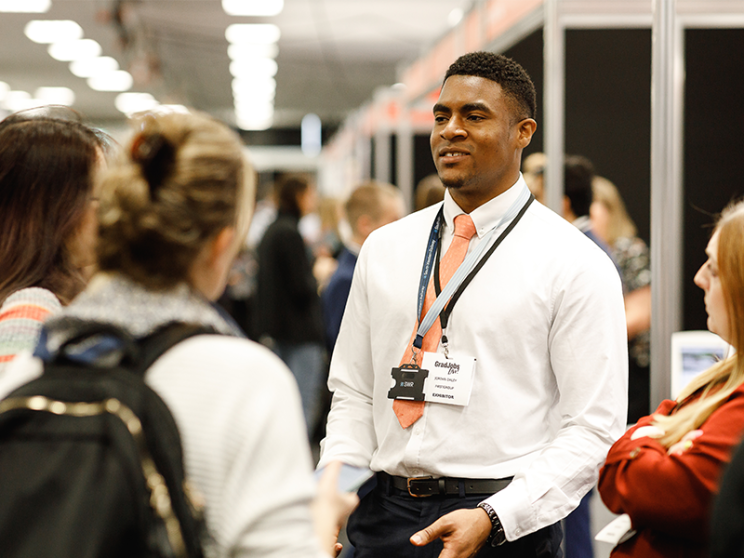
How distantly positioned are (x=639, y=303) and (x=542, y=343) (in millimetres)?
1652

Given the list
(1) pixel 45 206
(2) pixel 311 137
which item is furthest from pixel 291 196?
(2) pixel 311 137

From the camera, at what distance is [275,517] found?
0.88 metres

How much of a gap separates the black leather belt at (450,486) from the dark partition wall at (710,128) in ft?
5.92

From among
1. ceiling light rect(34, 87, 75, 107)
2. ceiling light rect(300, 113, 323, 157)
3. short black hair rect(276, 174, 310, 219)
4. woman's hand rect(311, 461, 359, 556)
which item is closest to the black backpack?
woman's hand rect(311, 461, 359, 556)

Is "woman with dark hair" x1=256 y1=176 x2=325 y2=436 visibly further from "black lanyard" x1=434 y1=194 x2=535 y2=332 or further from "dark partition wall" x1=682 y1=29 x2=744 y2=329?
"black lanyard" x1=434 y1=194 x2=535 y2=332

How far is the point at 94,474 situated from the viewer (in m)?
0.82

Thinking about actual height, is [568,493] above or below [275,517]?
below

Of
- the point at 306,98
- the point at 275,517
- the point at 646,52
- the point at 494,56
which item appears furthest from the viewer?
the point at 306,98

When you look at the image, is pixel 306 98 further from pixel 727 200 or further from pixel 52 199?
pixel 52 199

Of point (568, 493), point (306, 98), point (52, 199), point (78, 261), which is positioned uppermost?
point (306, 98)

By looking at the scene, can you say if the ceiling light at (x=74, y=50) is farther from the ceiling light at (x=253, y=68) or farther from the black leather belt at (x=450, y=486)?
the black leather belt at (x=450, y=486)

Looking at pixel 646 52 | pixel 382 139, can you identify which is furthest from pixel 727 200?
pixel 382 139

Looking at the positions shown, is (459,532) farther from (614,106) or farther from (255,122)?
Result: (255,122)

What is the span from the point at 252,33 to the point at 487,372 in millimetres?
8728
